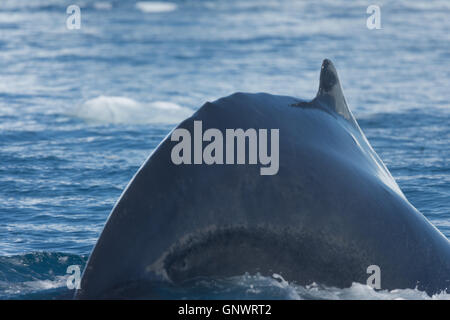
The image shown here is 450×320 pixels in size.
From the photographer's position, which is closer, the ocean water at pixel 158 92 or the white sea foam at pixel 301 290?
the white sea foam at pixel 301 290

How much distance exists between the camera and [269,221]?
3.98m

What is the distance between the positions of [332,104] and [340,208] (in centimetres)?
102

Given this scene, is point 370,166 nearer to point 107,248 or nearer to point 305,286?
point 305,286

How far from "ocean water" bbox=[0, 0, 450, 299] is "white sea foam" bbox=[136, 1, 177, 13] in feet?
0.51

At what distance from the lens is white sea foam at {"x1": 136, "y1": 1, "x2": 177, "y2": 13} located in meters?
39.9

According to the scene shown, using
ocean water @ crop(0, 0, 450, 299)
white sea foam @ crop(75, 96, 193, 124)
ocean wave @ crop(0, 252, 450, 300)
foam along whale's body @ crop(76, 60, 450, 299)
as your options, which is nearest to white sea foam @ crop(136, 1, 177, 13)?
ocean water @ crop(0, 0, 450, 299)

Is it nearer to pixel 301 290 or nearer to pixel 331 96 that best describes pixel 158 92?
pixel 331 96

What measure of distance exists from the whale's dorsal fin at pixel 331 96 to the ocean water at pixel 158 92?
1.23 metres

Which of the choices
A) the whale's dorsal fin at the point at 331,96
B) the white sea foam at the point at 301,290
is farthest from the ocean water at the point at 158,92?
the whale's dorsal fin at the point at 331,96

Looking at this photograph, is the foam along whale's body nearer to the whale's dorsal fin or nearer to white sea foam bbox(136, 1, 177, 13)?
the whale's dorsal fin

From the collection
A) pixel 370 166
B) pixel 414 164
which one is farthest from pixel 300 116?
pixel 414 164

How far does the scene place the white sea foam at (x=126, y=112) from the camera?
15922 mm

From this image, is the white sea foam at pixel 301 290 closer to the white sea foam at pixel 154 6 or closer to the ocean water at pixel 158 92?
the ocean water at pixel 158 92

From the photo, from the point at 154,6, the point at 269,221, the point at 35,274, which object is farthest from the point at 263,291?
the point at 154,6
